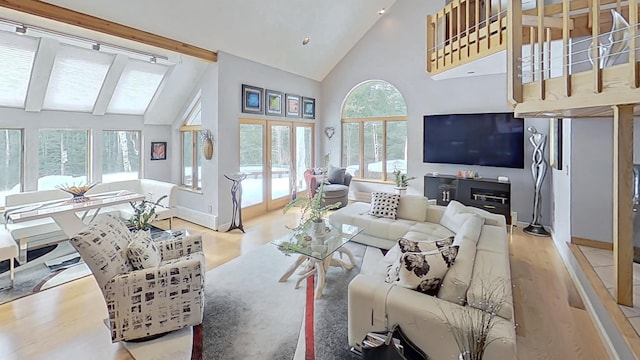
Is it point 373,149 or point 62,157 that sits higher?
point 373,149

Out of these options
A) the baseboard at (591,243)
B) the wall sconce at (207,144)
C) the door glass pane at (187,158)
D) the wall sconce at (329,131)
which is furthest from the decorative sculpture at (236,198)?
the baseboard at (591,243)

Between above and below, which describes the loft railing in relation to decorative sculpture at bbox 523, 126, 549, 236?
above

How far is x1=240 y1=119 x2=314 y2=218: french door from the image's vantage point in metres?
6.20

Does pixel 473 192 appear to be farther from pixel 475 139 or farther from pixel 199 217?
pixel 199 217

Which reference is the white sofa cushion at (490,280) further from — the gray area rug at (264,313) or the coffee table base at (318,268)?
the coffee table base at (318,268)

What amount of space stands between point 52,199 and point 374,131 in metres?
6.36

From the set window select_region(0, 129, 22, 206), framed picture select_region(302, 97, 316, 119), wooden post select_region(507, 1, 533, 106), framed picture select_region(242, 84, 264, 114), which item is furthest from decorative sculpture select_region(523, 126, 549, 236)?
window select_region(0, 129, 22, 206)

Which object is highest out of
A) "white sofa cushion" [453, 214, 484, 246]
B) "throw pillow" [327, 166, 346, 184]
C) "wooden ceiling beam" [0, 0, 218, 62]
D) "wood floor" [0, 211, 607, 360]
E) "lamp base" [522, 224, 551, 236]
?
"wooden ceiling beam" [0, 0, 218, 62]

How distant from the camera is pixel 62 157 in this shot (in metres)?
5.37

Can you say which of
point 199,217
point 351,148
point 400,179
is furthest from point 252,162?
point 400,179

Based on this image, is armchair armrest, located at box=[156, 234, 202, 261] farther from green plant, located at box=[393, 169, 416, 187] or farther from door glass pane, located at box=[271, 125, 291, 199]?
green plant, located at box=[393, 169, 416, 187]

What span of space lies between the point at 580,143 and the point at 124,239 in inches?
196

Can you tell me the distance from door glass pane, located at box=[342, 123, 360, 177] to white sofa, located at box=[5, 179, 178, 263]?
4.26 meters

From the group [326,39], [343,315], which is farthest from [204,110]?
[343,315]
